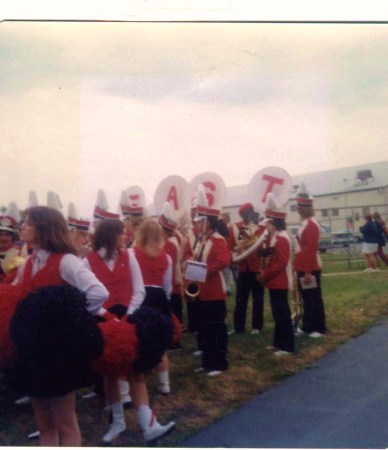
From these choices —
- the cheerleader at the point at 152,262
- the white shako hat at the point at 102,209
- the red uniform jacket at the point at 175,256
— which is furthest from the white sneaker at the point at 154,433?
the red uniform jacket at the point at 175,256

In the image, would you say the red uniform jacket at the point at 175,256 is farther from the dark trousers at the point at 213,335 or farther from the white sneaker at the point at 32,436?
the white sneaker at the point at 32,436

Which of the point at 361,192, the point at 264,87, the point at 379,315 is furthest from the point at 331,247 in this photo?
the point at 264,87

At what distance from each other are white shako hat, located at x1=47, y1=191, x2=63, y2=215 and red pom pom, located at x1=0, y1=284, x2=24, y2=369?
422mm

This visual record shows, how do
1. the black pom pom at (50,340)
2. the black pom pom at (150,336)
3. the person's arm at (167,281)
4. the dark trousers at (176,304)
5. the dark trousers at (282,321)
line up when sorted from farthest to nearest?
the dark trousers at (176,304) → the dark trousers at (282,321) → the person's arm at (167,281) → the black pom pom at (150,336) → the black pom pom at (50,340)

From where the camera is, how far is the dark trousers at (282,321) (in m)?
5.23

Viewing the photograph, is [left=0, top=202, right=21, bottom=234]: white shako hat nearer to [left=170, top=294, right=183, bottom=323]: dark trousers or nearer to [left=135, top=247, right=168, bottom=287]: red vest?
[left=135, top=247, right=168, bottom=287]: red vest

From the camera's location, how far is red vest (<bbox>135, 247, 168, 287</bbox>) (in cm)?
458

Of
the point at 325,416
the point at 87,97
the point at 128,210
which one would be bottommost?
the point at 325,416

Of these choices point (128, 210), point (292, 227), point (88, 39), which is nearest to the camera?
point (88, 39)

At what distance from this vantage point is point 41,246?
3.37 metres

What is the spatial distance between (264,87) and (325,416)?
1.74 metres

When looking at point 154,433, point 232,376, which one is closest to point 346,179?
point 232,376

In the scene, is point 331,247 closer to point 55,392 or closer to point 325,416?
point 325,416

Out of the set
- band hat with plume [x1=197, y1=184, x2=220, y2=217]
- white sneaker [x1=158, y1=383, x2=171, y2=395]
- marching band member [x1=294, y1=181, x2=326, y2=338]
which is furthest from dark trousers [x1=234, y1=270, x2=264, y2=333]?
white sneaker [x1=158, y1=383, x2=171, y2=395]
